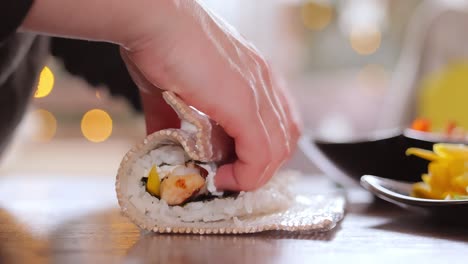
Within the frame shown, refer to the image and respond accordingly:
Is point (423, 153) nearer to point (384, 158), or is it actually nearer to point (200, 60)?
point (384, 158)

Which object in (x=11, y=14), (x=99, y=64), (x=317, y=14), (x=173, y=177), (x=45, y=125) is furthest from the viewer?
(x=45, y=125)

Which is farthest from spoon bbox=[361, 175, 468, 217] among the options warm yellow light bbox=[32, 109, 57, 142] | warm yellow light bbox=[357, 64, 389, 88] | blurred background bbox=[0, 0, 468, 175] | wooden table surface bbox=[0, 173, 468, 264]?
warm yellow light bbox=[32, 109, 57, 142]

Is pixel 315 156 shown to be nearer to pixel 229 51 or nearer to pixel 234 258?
pixel 229 51

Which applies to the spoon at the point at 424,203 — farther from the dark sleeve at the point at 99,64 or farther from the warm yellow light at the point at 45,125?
the warm yellow light at the point at 45,125

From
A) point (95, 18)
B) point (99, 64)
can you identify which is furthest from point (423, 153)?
point (99, 64)

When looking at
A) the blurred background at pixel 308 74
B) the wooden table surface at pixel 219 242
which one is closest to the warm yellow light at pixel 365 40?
the blurred background at pixel 308 74

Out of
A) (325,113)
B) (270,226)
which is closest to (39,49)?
(270,226)
